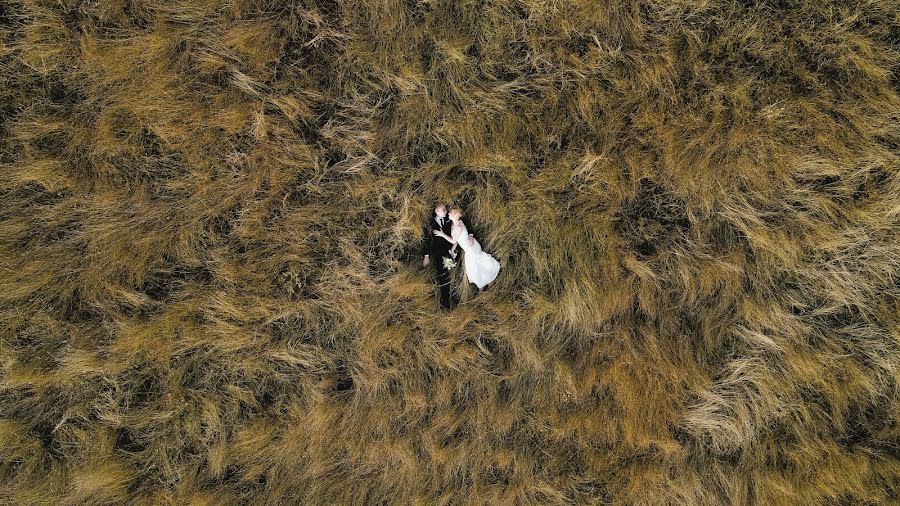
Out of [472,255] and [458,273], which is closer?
[472,255]

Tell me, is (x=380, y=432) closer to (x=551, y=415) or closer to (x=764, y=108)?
(x=551, y=415)

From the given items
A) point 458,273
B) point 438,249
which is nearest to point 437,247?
point 438,249

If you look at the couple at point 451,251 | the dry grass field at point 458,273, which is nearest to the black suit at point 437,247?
the couple at point 451,251

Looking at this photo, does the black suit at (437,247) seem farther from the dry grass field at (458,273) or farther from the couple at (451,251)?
the dry grass field at (458,273)

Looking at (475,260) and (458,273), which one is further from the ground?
(475,260)

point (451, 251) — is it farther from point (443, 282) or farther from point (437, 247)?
point (443, 282)
